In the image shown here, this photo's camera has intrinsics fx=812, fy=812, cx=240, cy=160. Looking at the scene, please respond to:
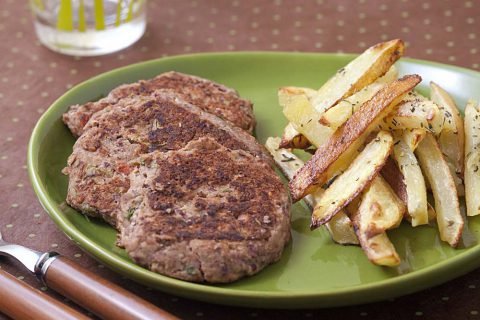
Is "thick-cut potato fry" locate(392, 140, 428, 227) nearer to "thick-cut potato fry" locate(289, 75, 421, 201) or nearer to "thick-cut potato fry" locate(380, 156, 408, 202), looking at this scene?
"thick-cut potato fry" locate(380, 156, 408, 202)

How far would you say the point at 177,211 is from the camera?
112 inches

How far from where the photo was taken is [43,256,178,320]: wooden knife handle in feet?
8.43

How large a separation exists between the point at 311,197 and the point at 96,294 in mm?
958

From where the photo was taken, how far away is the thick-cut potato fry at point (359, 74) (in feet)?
11.2

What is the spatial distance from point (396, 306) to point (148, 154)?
1.07 metres

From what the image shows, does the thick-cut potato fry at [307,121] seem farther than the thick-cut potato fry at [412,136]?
Yes

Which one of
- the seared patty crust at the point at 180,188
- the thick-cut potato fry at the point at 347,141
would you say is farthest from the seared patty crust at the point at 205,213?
the thick-cut potato fry at the point at 347,141

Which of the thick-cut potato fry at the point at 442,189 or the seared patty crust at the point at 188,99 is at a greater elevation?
the thick-cut potato fry at the point at 442,189

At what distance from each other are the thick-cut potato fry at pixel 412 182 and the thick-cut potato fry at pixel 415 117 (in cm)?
7

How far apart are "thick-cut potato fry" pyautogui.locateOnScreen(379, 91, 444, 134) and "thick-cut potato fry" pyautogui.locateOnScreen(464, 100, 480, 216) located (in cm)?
16

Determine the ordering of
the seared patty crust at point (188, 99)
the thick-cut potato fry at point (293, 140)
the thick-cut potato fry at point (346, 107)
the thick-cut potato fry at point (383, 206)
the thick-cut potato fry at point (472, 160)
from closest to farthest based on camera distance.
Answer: the thick-cut potato fry at point (383, 206) < the thick-cut potato fry at point (472, 160) < the thick-cut potato fry at point (346, 107) < the thick-cut potato fry at point (293, 140) < the seared patty crust at point (188, 99)

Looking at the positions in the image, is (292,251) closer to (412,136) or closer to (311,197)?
(311,197)

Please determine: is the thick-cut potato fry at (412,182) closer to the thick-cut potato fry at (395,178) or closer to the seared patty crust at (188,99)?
the thick-cut potato fry at (395,178)

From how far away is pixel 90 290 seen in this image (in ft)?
8.80
